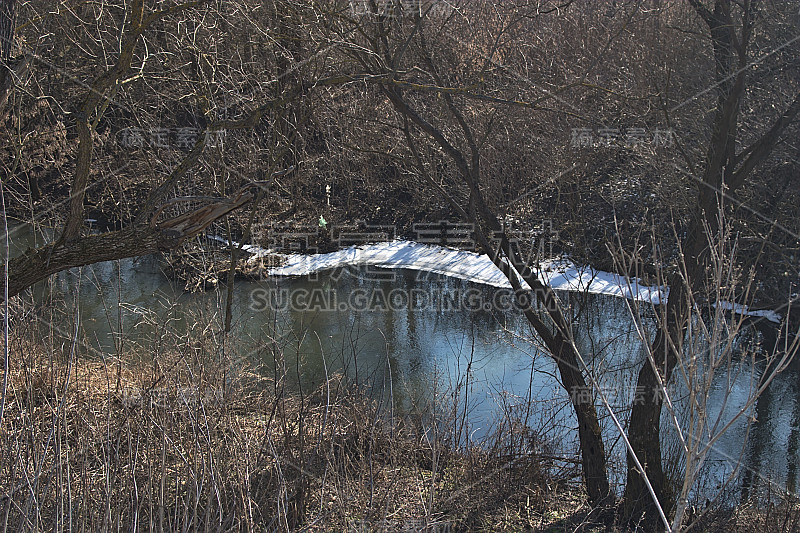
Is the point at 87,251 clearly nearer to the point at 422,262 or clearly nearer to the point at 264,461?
the point at 264,461

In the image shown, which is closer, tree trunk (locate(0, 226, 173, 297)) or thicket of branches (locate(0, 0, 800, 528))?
tree trunk (locate(0, 226, 173, 297))

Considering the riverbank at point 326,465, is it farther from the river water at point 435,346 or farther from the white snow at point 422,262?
the white snow at point 422,262

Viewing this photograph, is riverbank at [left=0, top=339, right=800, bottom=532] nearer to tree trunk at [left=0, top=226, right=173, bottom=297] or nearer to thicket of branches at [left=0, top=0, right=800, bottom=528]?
thicket of branches at [left=0, top=0, right=800, bottom=528]

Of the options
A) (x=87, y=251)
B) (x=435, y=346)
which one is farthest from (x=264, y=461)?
(x=435, y=346)

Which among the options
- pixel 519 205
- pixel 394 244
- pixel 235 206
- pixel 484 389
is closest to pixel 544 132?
pixel 519 205

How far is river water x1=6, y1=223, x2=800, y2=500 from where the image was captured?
632cm

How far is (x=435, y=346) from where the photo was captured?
31.3ft

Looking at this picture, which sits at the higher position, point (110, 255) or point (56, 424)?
point (110, 255)

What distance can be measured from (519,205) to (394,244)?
269cm

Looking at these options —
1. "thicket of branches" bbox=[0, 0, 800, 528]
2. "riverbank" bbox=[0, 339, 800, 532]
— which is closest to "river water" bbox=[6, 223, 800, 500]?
"riverbank" bbox=[0, 339, 800, 532]

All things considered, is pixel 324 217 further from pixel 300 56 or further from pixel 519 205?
pixel 300 56

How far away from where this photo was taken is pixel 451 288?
492 inches

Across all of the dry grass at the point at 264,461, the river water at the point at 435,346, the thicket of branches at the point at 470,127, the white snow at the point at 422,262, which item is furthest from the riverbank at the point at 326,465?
the white snow at the point at 422,262

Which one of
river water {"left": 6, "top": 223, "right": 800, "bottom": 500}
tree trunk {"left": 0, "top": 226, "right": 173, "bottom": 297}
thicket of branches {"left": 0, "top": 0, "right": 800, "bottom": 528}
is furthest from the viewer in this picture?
river water {"left": 6, "top": 223, "right": 800, "bottom": 500}
